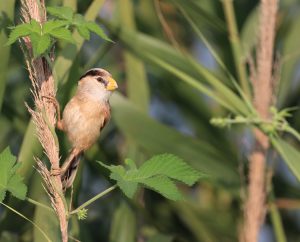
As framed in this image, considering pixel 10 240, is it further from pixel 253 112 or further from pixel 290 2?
pixel 290 2

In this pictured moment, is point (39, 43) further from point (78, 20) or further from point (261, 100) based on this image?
point (261, 100)

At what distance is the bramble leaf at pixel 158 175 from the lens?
5.95ft

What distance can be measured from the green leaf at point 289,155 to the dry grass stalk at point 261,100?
6.0 inches

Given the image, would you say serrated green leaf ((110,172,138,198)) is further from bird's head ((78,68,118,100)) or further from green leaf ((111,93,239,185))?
green leaf ((111,93,239,185))

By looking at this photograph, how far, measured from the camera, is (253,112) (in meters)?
2.70

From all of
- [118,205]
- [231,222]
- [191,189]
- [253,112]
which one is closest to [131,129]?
[118,205]

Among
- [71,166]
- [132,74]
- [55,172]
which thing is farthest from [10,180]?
[132,74]

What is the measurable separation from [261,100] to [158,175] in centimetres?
104

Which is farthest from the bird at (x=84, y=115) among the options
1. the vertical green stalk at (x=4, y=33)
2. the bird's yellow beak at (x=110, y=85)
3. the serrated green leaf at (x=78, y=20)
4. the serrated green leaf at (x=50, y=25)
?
the serrated green leaf at (x=50, y=25)

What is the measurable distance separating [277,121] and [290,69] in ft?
3.14

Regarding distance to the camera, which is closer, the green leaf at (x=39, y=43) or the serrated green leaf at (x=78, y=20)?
the green leaf at (x=39, y=43)

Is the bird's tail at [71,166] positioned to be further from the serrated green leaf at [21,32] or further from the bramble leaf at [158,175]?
the serrated green leaf at [21,32]

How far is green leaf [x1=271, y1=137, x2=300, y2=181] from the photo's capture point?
8.55 feet

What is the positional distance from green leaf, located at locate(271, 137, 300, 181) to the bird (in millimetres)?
602
